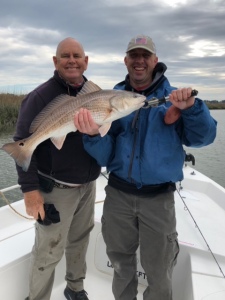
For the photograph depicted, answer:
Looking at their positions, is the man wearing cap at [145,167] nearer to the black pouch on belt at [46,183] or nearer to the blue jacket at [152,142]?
the blue jacket at [152,142]

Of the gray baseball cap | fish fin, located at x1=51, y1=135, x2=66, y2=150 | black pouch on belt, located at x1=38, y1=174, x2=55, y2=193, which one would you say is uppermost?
the gray baseball cap

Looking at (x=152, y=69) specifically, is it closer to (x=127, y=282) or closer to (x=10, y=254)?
(x=127, y=282)

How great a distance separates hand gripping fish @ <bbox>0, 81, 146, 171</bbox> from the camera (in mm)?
2434

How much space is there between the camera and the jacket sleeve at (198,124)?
7.51 feet

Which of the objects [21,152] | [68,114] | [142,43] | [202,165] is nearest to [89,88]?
[68,114]

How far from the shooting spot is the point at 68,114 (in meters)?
2.53

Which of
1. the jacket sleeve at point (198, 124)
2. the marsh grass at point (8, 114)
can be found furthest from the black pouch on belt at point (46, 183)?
the marsh grass at point (8, 114)

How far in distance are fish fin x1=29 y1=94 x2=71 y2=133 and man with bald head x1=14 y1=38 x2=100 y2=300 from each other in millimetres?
111

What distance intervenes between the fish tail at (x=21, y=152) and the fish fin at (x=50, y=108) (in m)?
0.16

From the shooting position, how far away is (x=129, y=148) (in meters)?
2.54

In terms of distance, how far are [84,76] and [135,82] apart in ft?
2.02

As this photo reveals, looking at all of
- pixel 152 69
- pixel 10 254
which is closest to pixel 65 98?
pixel 152 69

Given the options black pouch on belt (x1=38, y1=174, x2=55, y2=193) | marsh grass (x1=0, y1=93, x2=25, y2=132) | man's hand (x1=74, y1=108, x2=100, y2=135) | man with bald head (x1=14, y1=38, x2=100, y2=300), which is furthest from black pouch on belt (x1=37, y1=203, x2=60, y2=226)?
marsh grass (x1=0, y1=93, x2=25, y2=132)

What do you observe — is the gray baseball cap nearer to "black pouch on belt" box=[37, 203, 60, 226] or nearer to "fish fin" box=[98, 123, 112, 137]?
"fish fin" box=[98, 123, 112, 137]
